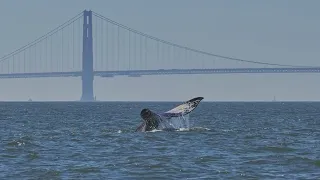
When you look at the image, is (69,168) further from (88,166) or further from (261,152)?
(261,152)

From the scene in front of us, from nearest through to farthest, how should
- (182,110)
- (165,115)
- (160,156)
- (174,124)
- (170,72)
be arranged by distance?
1. (160,156)
2. (165,115)
3. (182,110)
4. (174,124)
5. (170,72)

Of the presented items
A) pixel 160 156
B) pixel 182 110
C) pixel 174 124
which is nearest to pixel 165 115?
pixel 182 110

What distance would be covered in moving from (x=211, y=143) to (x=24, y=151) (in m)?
8.69

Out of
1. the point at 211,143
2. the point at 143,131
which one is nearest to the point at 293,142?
the point at 211,143

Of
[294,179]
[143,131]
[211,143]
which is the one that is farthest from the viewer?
[143,131]

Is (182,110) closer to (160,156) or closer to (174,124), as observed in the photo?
(174,124)

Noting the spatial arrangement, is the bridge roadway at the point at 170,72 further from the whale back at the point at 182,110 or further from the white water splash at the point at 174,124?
the whale back at the point at 182,110

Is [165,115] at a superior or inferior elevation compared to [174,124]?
superior

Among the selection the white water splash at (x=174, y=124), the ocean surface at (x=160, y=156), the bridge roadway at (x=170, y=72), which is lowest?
the ocean surface at (x=160, y=156)

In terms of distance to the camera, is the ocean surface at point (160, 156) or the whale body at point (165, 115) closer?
the ocean surface at point (160, 156)

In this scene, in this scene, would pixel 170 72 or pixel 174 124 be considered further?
pixel 170 72

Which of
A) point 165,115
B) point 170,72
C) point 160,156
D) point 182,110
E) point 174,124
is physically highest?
point 170,72

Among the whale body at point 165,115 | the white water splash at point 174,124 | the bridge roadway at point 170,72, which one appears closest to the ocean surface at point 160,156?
the whale body at point 165,115

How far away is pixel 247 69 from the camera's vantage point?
566 ft
